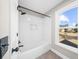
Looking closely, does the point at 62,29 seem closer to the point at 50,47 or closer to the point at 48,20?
the point at 48,20

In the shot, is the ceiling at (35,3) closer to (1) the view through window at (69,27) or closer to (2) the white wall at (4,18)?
(1) the view through window at (69,27)

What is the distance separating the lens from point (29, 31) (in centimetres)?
A: 227

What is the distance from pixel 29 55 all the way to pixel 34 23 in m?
0.91

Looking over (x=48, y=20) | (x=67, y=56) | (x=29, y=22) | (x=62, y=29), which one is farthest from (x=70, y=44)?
(x=29, y=22)

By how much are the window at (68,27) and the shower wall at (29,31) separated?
3.09 feet

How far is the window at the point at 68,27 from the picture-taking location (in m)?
2.54

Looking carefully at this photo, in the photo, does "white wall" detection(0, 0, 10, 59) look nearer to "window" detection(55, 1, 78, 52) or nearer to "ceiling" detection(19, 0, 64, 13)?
"ceiling" detection(19, 0, 64, 13)

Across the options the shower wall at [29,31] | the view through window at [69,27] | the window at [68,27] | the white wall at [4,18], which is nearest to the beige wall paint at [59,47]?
the window at [68,27]

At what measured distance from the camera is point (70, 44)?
2709 millimetres

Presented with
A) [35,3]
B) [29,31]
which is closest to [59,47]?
[29,31]

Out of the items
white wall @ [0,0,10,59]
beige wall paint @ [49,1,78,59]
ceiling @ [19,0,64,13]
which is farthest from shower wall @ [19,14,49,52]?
white wall @ [0,0,10,59]

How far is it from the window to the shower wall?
0.94m

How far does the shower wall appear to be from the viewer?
200 centimetres

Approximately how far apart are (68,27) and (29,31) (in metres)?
1.38
